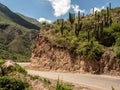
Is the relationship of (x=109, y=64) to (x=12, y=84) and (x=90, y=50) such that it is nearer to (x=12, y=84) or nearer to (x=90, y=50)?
(x=90, y=50)

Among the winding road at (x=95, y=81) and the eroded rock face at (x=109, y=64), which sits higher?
the eroded rock face at (x=109, y=64)

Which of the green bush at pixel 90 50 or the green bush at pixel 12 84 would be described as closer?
the green bush at pixel 12 84

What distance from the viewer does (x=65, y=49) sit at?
5625 centimetres

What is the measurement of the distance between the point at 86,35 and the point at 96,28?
2.33m

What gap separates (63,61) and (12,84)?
34.0m

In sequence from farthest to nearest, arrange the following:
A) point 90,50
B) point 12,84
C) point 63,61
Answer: point 63,61
point 90,50
point 12,84

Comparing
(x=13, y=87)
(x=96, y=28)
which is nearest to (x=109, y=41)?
(x=96, y=28)

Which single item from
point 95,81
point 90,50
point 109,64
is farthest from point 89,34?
point 95,81

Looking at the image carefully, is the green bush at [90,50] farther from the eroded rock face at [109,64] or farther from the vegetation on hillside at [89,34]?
the eroded rock face at [109,64]

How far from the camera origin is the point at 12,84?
21.7 metres

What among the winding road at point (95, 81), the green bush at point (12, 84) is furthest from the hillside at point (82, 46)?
the green bush at point (12, 84)

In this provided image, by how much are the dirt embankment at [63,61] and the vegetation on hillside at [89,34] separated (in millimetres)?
999

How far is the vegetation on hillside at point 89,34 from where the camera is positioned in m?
51.1

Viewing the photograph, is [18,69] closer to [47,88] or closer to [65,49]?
[47,88]
